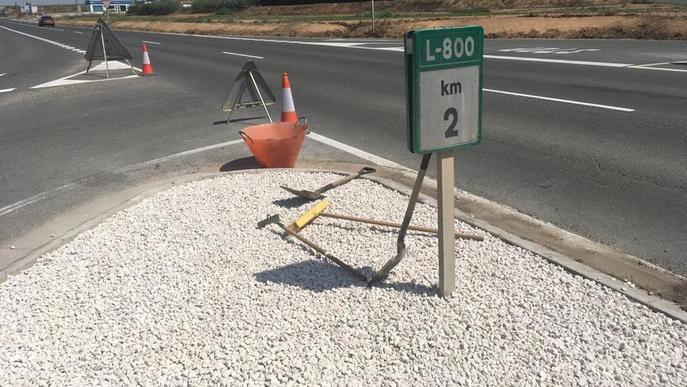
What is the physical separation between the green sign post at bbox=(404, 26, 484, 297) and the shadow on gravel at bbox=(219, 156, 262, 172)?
141 inches

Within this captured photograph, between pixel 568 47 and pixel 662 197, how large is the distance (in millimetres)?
14453

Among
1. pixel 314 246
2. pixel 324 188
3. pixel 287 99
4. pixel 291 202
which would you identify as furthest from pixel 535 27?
pixel 314 246

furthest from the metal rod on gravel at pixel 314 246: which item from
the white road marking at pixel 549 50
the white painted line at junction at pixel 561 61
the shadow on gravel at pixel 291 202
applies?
the white road marking at pixel 549 50

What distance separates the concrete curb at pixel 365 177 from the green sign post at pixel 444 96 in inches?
38.0

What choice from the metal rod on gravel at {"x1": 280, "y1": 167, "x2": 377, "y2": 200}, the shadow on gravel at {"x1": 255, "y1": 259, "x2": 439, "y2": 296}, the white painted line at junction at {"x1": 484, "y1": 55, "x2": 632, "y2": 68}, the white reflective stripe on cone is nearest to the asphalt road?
the white painted line at junction at {"x1": 484, "y1": 55, "x2": 632, "y2": 68}

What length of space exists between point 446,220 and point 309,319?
0.97 meters

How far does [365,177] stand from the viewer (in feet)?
19.3

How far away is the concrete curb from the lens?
3.45 meters

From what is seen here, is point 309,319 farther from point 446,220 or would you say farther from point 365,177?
point 365,177

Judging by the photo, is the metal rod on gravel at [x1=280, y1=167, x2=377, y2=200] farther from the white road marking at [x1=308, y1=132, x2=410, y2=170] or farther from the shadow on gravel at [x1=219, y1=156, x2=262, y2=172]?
the shadow on gravel at [x1=219, y1=156, x2=262, y2=172]

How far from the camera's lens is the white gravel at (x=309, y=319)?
9.46ft

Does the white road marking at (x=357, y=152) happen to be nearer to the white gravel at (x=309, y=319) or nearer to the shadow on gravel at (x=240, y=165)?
the shadow on gravel at (x=240, y=165)

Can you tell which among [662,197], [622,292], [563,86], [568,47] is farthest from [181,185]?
[568,47]

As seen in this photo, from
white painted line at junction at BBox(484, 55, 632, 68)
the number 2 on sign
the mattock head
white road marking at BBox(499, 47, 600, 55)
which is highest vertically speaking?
the number 2 on sign
